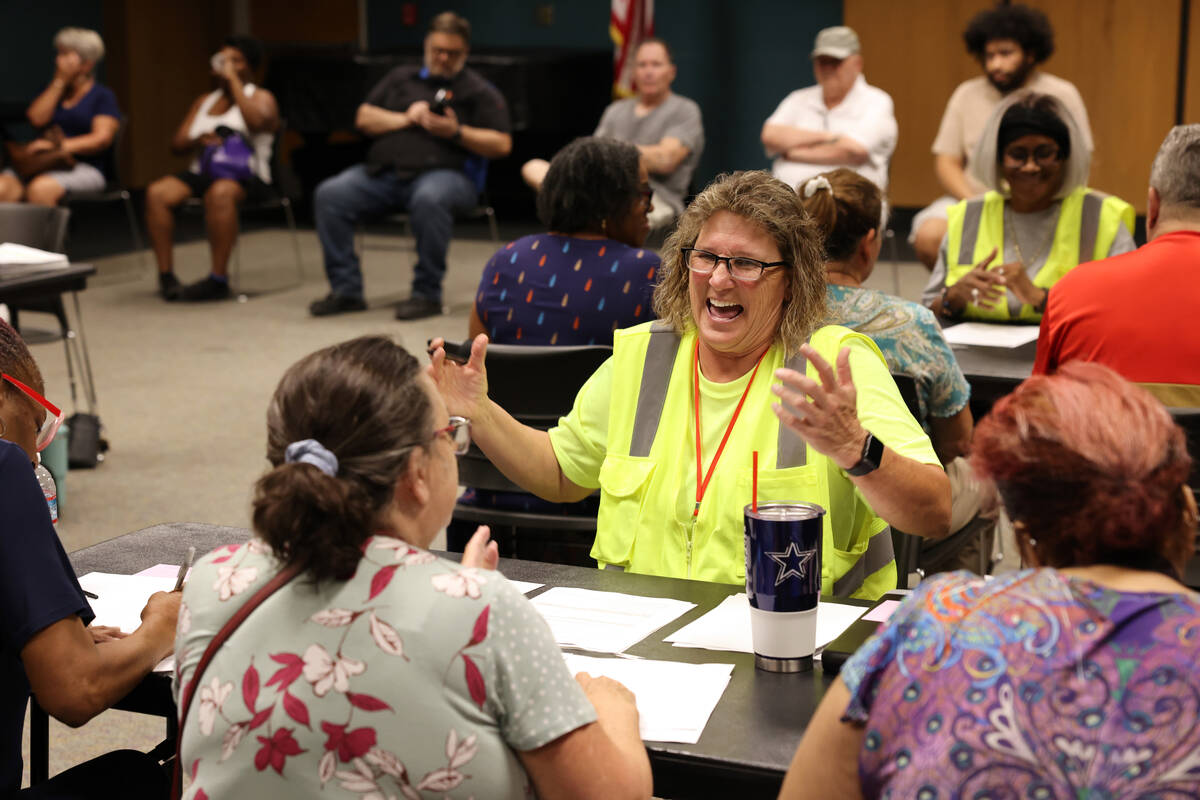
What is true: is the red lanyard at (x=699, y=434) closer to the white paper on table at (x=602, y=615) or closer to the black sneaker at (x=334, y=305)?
the white paper on table at (x=602, y=615)

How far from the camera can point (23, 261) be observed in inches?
192

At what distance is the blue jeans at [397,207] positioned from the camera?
7887 mm

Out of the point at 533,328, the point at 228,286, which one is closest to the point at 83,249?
the point at 228,286

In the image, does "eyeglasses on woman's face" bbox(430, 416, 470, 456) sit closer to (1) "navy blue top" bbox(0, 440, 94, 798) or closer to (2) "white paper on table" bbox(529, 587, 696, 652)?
(2) "white paper on table" bbox(529, 587, 696, 652)

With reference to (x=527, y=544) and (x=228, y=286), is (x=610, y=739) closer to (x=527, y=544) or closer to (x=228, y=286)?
(x=527, y=544)

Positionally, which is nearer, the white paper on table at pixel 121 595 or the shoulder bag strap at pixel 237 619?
the shoulder bag strap at pixel 237 619

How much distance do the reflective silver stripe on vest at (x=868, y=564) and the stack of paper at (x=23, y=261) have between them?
3.46 m

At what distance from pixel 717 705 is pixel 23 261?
3883 mm

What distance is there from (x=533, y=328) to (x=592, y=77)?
700cm

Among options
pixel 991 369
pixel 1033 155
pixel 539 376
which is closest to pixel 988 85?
pixel 1033 155

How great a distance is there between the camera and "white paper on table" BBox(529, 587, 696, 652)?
73.8 inches

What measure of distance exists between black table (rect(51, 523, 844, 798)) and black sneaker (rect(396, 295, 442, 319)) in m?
5.67

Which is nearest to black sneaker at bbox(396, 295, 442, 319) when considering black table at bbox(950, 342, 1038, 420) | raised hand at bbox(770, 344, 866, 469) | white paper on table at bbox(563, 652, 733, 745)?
black table at bbox(950, 342, 1038, 420)

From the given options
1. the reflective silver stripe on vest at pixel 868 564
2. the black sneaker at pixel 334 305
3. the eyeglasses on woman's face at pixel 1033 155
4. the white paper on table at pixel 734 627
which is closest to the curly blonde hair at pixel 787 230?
the reflective silver stripe on vest at pixel 868 564
